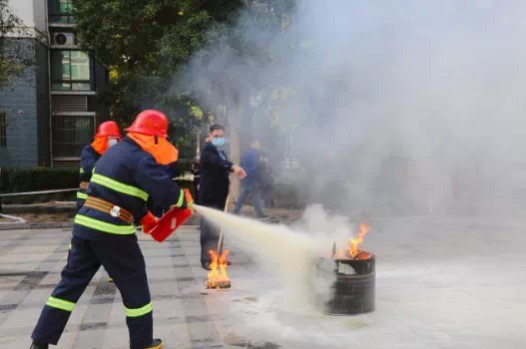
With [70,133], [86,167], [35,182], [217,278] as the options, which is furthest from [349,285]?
[70,133]

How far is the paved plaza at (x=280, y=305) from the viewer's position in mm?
4172

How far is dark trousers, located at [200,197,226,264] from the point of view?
640 centimetres

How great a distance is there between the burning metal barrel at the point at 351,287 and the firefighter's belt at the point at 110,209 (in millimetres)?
1823

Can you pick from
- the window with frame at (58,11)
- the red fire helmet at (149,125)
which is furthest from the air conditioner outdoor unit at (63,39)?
the red fire helmet at (149,125)

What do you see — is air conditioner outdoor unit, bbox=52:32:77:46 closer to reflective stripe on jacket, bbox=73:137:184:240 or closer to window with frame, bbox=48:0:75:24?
window with frame, bbox=48:0:75:24

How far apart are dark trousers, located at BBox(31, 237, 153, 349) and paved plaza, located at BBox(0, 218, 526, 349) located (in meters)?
0.46

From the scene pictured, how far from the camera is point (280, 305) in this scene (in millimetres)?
5027

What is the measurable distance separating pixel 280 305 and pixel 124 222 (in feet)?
6.39

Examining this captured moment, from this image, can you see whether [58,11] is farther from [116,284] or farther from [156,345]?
[156,345]

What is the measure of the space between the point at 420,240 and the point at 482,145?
373cm

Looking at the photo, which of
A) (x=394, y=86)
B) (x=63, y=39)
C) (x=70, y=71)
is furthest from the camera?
(x=70, y=71)

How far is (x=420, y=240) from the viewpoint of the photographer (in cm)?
866

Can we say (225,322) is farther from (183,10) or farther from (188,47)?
(183,10)

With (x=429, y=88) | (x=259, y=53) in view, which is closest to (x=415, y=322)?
(x=429, y=88)
